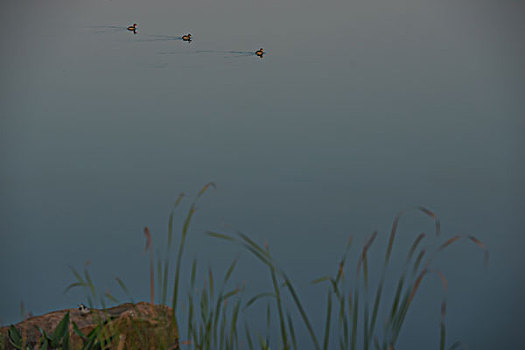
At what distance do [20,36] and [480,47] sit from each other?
2096mm

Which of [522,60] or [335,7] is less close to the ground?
[335,7]

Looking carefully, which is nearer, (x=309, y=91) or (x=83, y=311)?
(x=83, y=311)

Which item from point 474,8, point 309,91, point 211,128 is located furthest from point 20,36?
point 474,8

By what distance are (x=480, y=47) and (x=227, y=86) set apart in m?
1.16

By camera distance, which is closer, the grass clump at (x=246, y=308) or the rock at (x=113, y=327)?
the grass clump at (x=246, y=308)

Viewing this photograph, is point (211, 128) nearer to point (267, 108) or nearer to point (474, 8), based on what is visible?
point (267, 108)

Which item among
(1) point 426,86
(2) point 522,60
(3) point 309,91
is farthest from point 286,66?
(2) point 522,60

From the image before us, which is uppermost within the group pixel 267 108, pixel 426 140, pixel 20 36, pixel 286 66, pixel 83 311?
pixel 20 36

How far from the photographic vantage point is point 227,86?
265 cm

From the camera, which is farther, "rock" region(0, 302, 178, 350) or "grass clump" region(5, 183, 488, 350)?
"rock" region(0, 302, 178, 350)

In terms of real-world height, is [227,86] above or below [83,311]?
above

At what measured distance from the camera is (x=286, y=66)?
264cm

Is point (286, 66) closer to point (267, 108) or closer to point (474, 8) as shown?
point (267, 108)

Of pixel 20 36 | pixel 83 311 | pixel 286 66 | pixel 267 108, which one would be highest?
pixel 20 36
